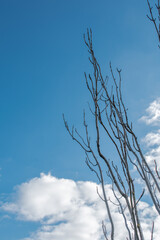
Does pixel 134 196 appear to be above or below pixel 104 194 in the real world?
below

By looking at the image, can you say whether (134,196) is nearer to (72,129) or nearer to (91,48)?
(91,48)

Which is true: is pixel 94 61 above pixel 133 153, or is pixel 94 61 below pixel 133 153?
above

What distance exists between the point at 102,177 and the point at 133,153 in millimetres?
2128

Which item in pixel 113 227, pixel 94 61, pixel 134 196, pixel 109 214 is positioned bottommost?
pixel 134 196

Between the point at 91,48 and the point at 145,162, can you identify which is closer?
the point at 91,48

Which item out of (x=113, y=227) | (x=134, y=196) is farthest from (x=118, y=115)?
(x=113, y=227)

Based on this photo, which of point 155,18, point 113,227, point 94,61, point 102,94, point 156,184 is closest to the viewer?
point 94,61

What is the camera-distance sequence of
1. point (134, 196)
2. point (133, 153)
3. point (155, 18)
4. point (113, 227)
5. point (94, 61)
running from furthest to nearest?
1. point (113, 227)
2. point (133, 153)
3. point (155, 18)
4. point (94, 61)
5. point (134, 196)

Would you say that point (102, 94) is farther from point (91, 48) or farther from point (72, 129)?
point (72, 129)

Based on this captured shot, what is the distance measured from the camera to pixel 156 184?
99.7 inches

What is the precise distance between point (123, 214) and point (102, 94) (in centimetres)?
411

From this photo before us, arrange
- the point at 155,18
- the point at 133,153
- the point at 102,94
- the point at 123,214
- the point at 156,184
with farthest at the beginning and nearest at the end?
the point at 123,214 → the point at 133,153 → the point at 156,184 → the point at 155,18 → the point at 102,94

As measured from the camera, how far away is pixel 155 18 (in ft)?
7.22

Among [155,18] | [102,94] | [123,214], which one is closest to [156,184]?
[102,94]
